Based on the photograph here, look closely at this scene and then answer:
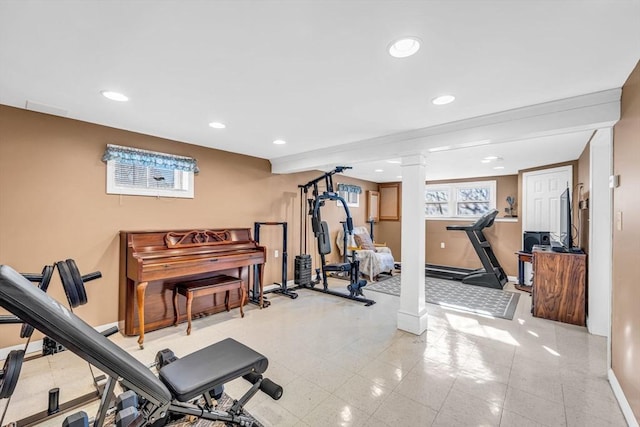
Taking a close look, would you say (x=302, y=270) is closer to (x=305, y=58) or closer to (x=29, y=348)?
(x=29, y=348)

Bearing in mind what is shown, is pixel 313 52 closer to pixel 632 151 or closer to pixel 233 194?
pixel 632 151

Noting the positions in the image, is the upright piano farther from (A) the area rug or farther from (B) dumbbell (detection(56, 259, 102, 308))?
(A) the area rug

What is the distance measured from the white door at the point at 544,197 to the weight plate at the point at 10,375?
6.59m

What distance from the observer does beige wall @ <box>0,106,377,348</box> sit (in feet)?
8.59

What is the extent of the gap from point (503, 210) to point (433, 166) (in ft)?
7.25

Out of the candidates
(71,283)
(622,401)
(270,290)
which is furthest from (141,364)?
(270,290)

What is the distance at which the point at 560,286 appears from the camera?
3.63 m

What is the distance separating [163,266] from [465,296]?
4464 millimetres

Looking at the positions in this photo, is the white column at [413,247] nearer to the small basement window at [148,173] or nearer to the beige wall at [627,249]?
the beige wall at [627,249]

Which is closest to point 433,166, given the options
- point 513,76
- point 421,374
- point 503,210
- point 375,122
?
point 503,210

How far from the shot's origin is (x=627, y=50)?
5.34ft

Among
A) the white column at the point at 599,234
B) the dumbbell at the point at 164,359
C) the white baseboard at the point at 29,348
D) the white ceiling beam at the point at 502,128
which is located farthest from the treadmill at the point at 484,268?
the white baseboard at the point at 29,348

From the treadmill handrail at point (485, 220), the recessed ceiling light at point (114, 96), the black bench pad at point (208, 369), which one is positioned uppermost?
the recessed ceiling light at point (114, 96)

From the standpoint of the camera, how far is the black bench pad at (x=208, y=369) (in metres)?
1.41
